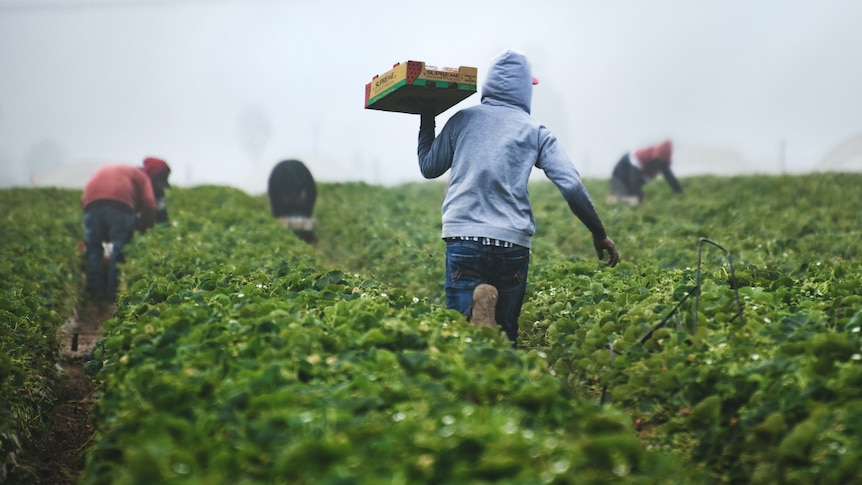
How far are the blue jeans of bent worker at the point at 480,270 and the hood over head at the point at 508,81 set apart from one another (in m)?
0.87

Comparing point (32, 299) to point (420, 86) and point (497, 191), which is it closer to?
point (420, 86)

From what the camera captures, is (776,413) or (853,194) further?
(853,194)

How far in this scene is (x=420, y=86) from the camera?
4.65 metres

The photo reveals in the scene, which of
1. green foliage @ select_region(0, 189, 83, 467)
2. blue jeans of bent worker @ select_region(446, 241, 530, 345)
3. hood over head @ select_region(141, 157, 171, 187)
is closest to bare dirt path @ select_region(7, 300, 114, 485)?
green foliage @ select_region(0, 189, 83, 467)

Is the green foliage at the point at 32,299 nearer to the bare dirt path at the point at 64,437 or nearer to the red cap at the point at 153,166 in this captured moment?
Result: the bare dirt path at the point at 64,437

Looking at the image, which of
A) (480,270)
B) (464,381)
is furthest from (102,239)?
(464,381)

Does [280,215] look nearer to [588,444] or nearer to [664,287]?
[664,287]

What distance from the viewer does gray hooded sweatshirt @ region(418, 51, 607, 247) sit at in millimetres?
4668

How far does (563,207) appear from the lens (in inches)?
559

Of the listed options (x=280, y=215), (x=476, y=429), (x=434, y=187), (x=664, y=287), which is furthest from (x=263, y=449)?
(x=434, y=187)

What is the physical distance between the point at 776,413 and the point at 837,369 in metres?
0.40

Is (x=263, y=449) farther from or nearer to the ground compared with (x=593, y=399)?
farther from the ground

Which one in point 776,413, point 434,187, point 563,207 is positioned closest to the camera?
point 776,413

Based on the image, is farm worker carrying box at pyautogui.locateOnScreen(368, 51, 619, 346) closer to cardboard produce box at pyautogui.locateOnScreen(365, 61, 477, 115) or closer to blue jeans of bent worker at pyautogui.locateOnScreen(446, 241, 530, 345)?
blue jeans of bent worker at pyautogui.locateOnScreen(446, 241, 530, 345)
